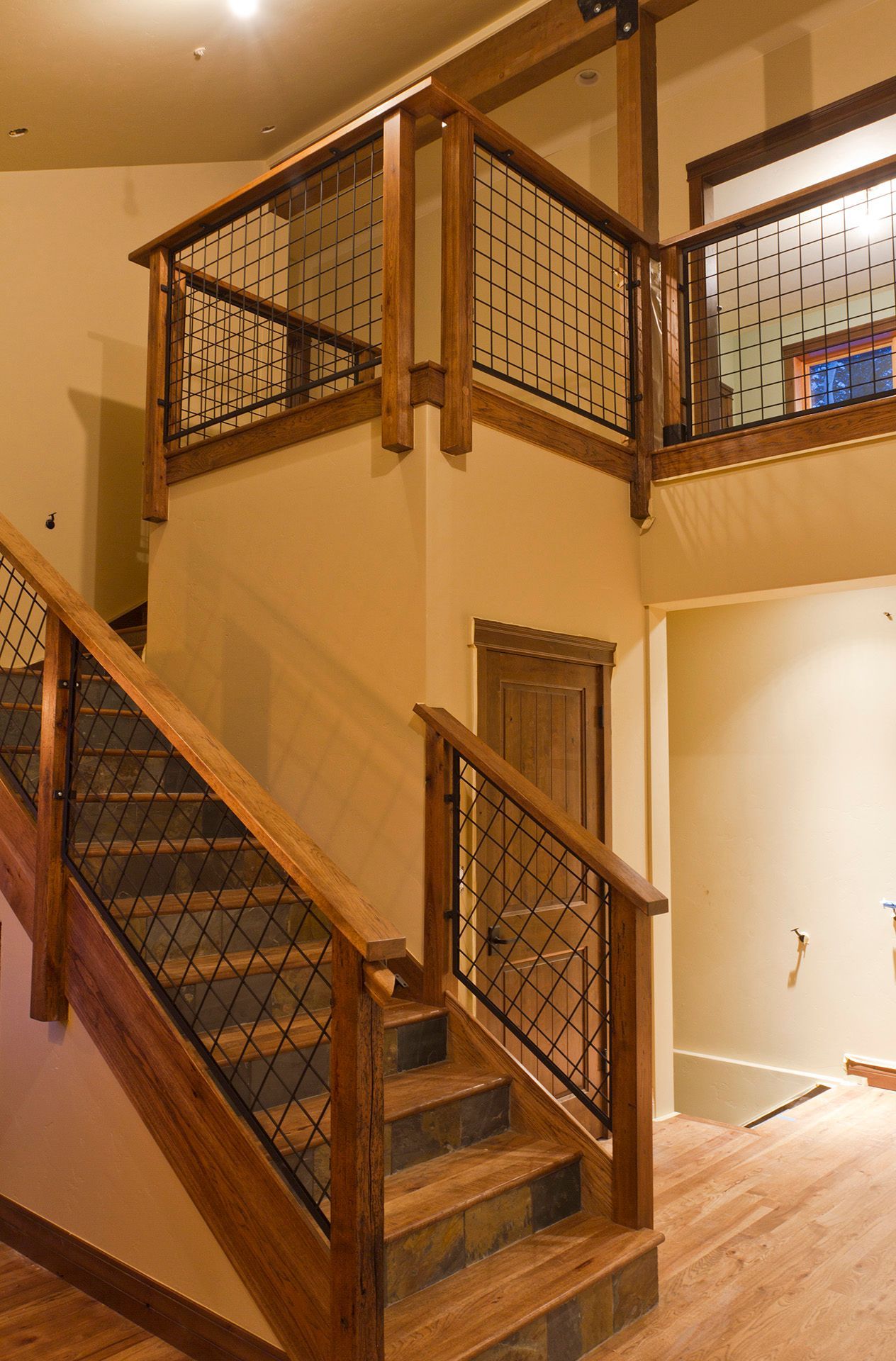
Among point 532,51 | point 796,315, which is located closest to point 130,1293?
point 532,51

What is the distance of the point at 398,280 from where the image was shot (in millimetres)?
3760

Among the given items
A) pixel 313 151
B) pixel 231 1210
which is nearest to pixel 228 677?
pixel 313 151

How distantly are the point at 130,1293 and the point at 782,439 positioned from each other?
147 inches

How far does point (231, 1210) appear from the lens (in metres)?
2.47

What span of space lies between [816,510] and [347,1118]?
10.2 ft

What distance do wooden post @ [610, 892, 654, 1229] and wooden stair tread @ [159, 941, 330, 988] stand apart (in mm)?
837

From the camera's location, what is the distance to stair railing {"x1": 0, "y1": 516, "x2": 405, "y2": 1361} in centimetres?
218

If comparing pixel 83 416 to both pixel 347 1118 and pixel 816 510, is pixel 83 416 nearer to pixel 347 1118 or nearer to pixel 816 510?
pixel 816 510

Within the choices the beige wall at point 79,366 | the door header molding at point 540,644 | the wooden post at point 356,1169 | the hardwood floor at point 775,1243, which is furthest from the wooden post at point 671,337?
the wooden post at point 356,1169

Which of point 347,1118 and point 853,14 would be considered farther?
point 853,14

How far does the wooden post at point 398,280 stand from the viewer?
3.72 meters

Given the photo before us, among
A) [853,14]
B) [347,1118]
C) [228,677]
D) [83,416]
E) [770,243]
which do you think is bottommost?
[347,1118]

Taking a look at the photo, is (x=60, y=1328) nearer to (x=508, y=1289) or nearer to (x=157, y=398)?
(x=508, y=1289)

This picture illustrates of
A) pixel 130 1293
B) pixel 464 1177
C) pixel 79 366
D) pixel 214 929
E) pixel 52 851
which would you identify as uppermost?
pixel 79 366
